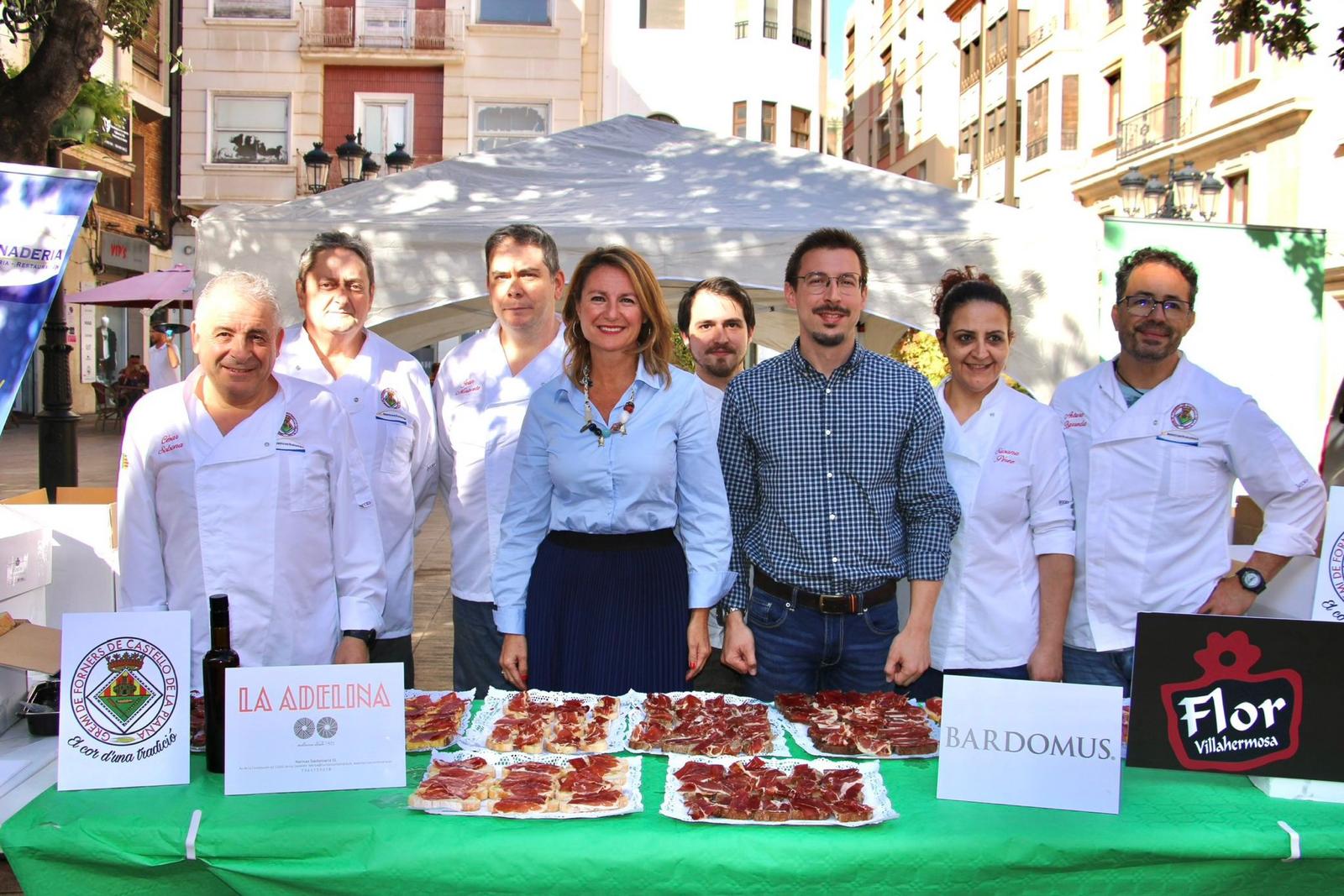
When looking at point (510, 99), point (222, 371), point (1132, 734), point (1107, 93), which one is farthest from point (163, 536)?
point (1107, 93)

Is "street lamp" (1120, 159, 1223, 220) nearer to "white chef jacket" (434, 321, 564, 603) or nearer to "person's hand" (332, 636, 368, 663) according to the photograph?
"white chef jacket" (434, 321, 564, 603)

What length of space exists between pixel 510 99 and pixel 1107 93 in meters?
15.2

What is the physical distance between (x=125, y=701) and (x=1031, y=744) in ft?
5.23

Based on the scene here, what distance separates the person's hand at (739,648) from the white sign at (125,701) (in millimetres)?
1205

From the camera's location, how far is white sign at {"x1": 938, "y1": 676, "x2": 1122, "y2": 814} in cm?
187

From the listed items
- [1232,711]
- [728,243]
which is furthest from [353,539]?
[728,243]

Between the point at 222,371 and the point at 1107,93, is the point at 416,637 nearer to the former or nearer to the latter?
the point at 222,371

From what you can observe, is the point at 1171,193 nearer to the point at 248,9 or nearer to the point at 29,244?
the point at 29,244

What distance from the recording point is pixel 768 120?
2664 cm

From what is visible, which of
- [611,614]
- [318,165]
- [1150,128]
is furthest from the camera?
[1150,128]

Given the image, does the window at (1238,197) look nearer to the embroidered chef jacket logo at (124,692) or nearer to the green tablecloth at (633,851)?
the green tablecloth at (633,851)

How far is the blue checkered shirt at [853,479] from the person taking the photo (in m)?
2.60

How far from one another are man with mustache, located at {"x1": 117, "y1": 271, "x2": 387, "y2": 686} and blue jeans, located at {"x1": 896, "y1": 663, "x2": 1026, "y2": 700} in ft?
4.45

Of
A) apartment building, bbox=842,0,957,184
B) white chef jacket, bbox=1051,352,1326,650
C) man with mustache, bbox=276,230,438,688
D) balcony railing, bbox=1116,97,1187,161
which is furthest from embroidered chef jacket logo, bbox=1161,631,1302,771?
apartment building, bbox=842,0,957,184
